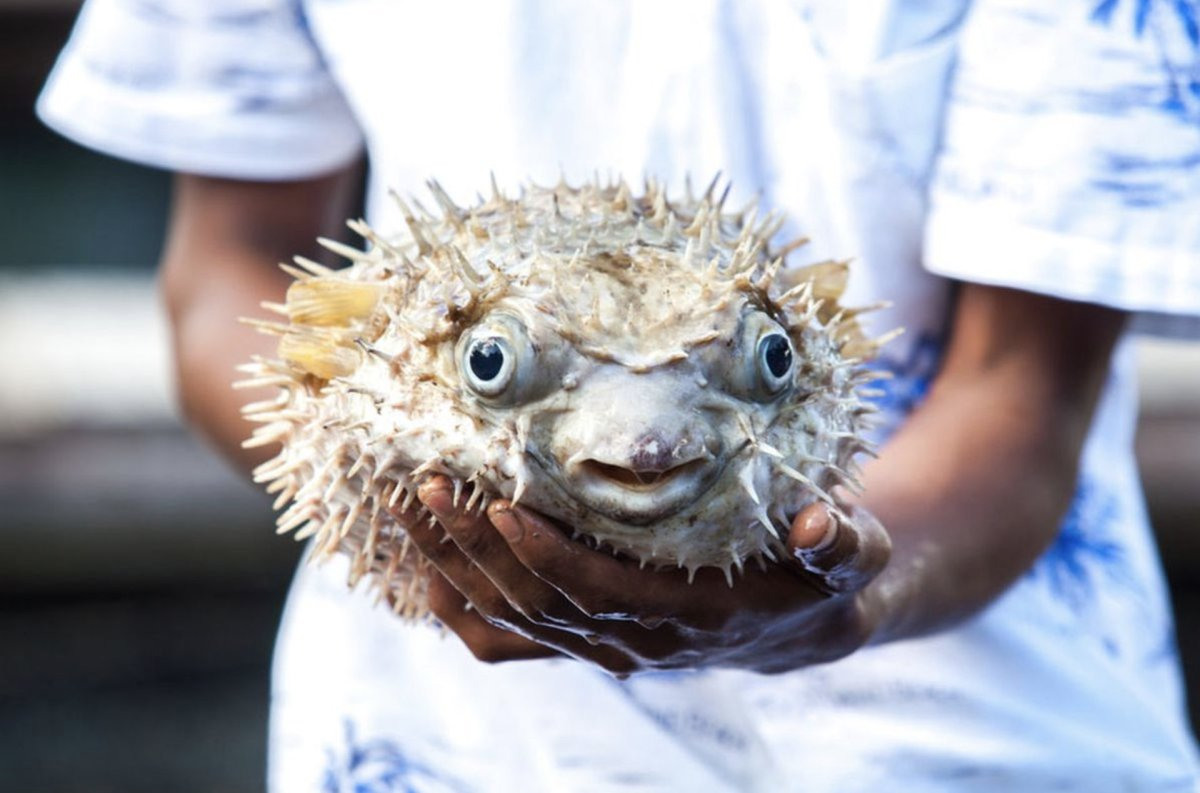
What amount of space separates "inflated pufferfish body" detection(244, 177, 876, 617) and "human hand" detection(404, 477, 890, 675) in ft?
0.06

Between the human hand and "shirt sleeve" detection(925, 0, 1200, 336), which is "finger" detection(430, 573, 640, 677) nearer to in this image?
the human hand

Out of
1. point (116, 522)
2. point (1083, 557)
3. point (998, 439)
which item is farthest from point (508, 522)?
point (116, 522)

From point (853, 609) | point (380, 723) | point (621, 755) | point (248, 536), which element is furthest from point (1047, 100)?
point (248, 536)

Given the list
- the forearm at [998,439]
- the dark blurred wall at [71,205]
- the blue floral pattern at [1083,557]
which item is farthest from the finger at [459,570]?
the dark blurred wall at [71,205]

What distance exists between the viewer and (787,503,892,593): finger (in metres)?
0.91

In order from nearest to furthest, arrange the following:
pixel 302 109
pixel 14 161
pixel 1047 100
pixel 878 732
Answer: pixel 1047 100 < pixel 878 732 < pixel 302 109 < pixel 14 161

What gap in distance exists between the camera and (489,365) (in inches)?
34.8

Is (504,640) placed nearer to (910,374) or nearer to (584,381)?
(584,381)

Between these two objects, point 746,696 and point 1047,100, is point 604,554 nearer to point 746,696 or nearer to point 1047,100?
point 746,696

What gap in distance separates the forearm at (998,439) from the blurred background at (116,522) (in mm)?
2108

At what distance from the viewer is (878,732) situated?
1.32 m

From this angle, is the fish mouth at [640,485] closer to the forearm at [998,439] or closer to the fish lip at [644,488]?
the fish lip at [644,488]

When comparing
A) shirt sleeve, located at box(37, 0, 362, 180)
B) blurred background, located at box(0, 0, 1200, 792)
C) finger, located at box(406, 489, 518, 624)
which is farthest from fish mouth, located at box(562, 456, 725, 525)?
blurred background, located at box(0, 0, 1200, 792)

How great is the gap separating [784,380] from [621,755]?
54 centimetres
